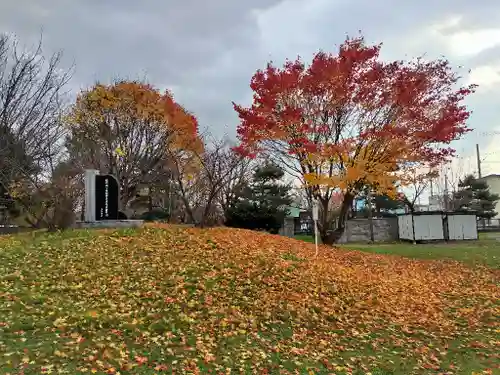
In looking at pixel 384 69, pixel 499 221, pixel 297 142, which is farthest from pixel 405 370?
pixel 499 221

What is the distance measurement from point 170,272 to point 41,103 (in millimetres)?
6108

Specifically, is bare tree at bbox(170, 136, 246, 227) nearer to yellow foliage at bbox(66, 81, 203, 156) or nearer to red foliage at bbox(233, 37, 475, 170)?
yellow foliage at bbox(66, 81, 203, 156)

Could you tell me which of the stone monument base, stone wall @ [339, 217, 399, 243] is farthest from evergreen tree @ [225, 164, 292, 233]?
the stone monument base

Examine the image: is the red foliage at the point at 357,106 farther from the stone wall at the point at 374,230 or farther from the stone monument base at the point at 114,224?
the stone wall at the point at 374,230

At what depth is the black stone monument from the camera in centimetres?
1383

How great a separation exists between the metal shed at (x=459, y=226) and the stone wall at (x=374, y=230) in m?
3.43

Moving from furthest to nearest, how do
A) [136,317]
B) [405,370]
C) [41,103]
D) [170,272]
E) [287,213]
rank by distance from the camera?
[287,213] < [41,103] < [170,272] < [136,317] < [405,370]

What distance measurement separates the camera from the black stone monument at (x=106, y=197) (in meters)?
13.8

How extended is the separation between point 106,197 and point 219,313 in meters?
8.98

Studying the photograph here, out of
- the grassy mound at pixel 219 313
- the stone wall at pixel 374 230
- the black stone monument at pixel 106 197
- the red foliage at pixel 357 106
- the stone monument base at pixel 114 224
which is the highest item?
the red foliage at pixel 357 106

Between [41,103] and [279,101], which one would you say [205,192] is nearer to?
[279,101]

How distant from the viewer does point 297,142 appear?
45.6 feet

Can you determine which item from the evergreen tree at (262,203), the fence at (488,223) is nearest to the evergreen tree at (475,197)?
the fence at (488,223)

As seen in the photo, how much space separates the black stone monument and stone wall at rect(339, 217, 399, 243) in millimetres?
15448
